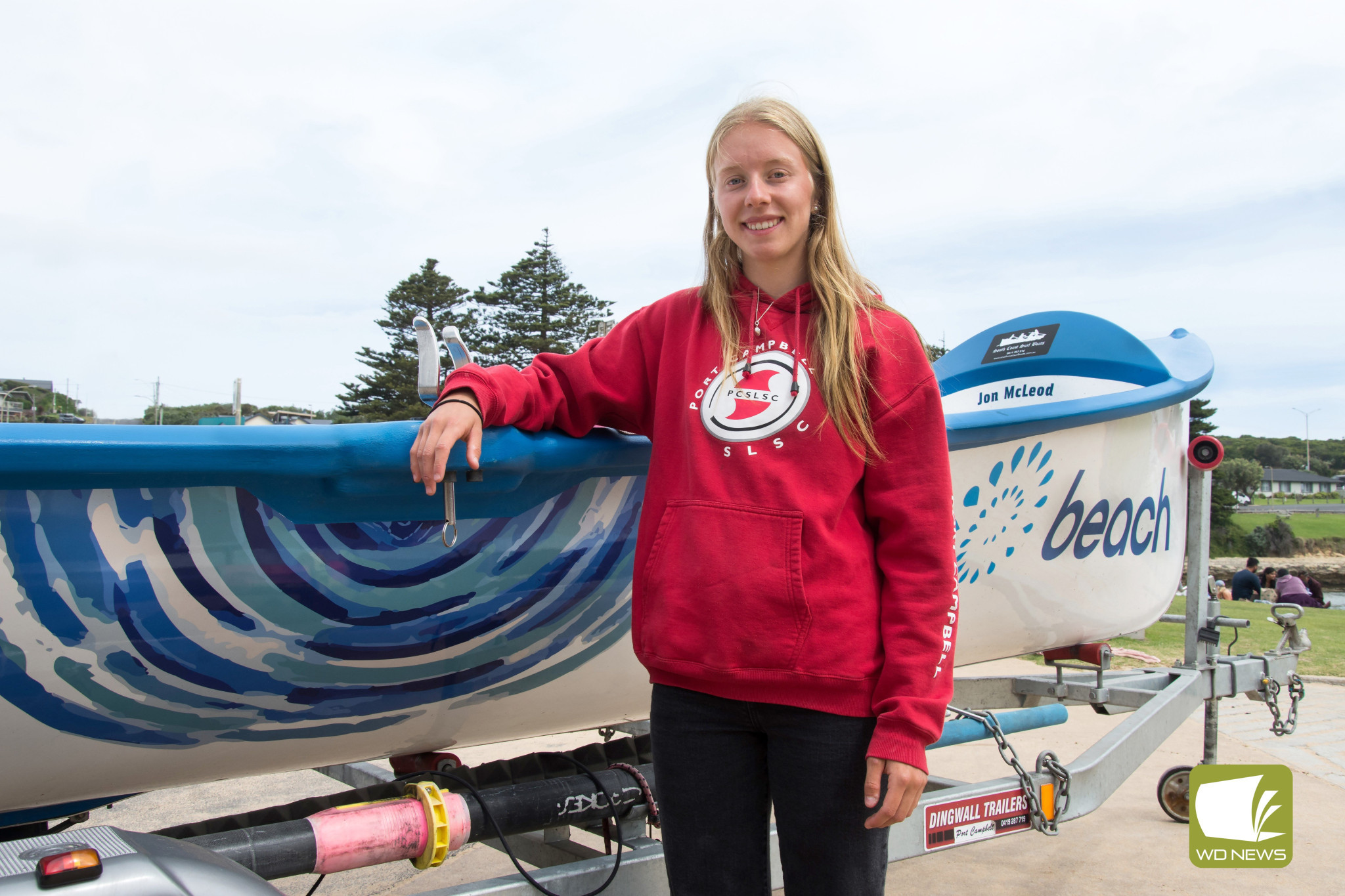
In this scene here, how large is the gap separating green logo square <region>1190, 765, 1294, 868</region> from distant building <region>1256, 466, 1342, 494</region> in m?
96.9

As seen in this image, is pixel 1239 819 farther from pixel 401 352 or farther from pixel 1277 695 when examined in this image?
pixel 401 352

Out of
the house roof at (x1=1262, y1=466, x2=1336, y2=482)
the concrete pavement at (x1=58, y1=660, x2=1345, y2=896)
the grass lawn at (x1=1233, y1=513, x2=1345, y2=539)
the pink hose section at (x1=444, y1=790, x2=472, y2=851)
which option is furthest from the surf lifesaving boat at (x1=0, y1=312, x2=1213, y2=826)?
the house roof at (x1=1262, y1=466, x2=1336, y2=482)

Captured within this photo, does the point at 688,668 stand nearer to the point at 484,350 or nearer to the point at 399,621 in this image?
the point at 399,621

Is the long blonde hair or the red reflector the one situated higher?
the long blonde hair

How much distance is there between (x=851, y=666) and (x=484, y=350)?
89.9 feet

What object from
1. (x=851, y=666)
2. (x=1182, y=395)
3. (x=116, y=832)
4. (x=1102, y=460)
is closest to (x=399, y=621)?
(x=116, y=832)

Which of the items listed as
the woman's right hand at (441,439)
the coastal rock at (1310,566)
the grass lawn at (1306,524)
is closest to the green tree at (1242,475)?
the grass lawn at (1306,524)

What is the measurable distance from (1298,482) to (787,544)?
104806 millimetres

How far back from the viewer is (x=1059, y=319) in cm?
320

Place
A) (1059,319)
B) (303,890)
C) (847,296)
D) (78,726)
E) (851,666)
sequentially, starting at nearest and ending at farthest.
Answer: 1. (851,666)
2. (847,296)
3. (78,726)
4. (303,890)
5. (1059,319)

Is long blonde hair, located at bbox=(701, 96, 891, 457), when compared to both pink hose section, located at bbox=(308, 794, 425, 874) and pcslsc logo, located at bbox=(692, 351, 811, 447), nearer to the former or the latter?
pcslsc logo, located at bbox=(692, 351, 811, 447)

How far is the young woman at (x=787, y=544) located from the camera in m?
1.15

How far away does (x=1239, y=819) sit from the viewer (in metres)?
2.88

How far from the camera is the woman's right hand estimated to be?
1.25 metres
